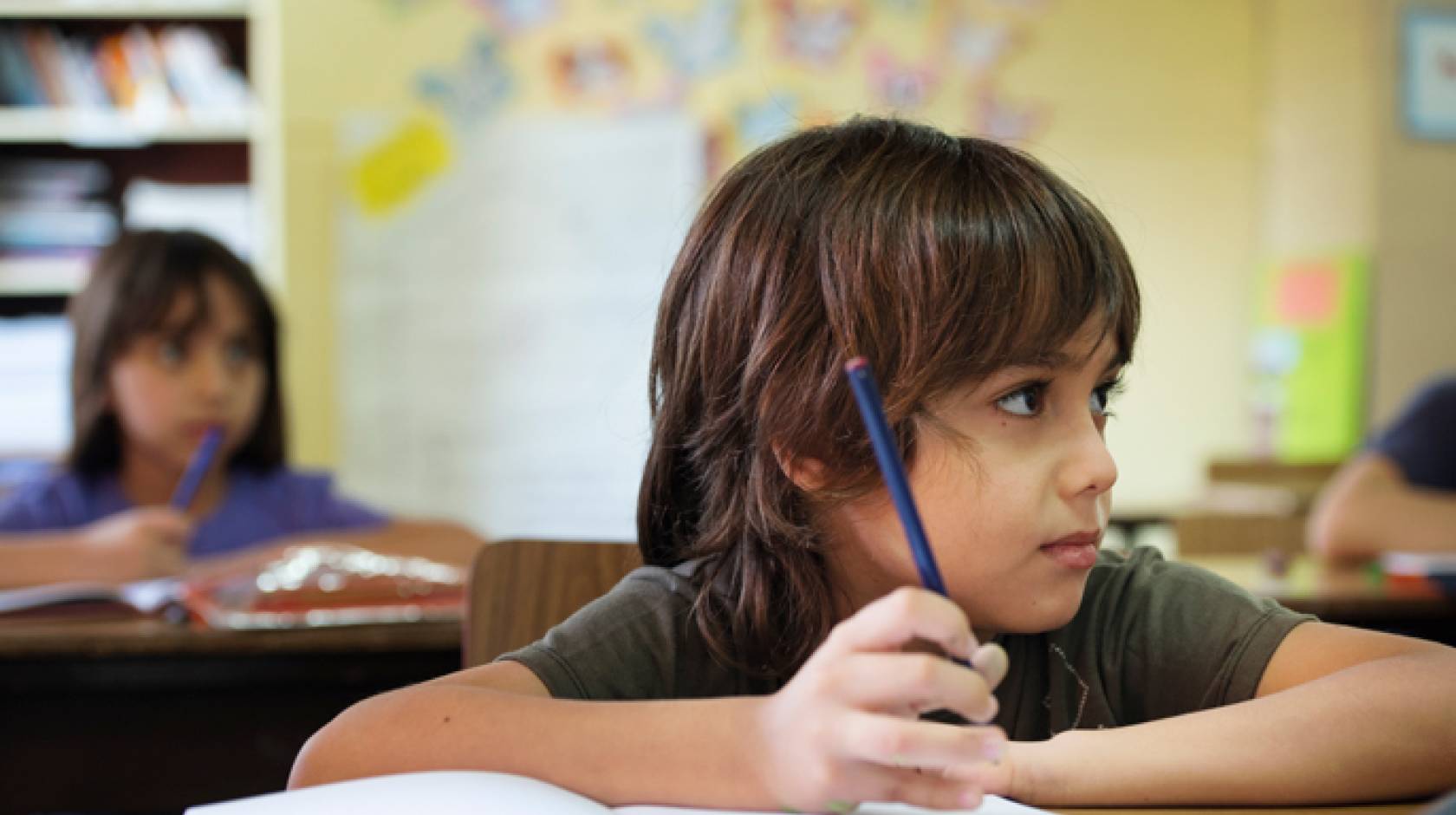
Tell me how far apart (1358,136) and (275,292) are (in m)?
2.76

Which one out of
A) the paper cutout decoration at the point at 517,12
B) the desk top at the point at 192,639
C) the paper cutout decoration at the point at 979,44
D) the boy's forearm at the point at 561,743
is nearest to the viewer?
the boy's forearm at the point at 561,743

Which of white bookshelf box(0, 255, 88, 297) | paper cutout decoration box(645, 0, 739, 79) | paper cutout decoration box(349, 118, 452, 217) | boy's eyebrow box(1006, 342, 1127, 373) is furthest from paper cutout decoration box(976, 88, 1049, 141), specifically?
boy's eyebrow box(1006, 342, 1127, 373)

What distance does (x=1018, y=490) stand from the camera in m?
0.89

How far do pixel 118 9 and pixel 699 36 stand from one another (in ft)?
4.67

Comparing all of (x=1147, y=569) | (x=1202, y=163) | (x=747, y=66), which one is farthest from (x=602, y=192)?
(x=1147, y=569)

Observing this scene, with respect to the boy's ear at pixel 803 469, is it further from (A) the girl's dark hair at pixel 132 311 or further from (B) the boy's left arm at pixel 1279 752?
(A) the girl's dark hair at pixel 132 311

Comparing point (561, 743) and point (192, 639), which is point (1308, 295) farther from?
point (561, 743)

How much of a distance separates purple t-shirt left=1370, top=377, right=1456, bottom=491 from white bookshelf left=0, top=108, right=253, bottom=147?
8.64 feet

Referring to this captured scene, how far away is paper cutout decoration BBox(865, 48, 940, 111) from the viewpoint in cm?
418

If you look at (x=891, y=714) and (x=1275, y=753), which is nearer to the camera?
(x=891, y=714)

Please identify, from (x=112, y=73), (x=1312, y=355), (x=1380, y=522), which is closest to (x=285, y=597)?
(x=1380, y=522)

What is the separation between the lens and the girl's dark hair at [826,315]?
0.92 metres

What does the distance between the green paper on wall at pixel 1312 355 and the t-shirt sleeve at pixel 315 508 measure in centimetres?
245

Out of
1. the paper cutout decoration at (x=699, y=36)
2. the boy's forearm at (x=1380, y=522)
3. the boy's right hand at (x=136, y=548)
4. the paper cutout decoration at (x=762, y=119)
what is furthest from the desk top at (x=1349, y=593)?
the paper cutout decoration at (x=699, y=36)
